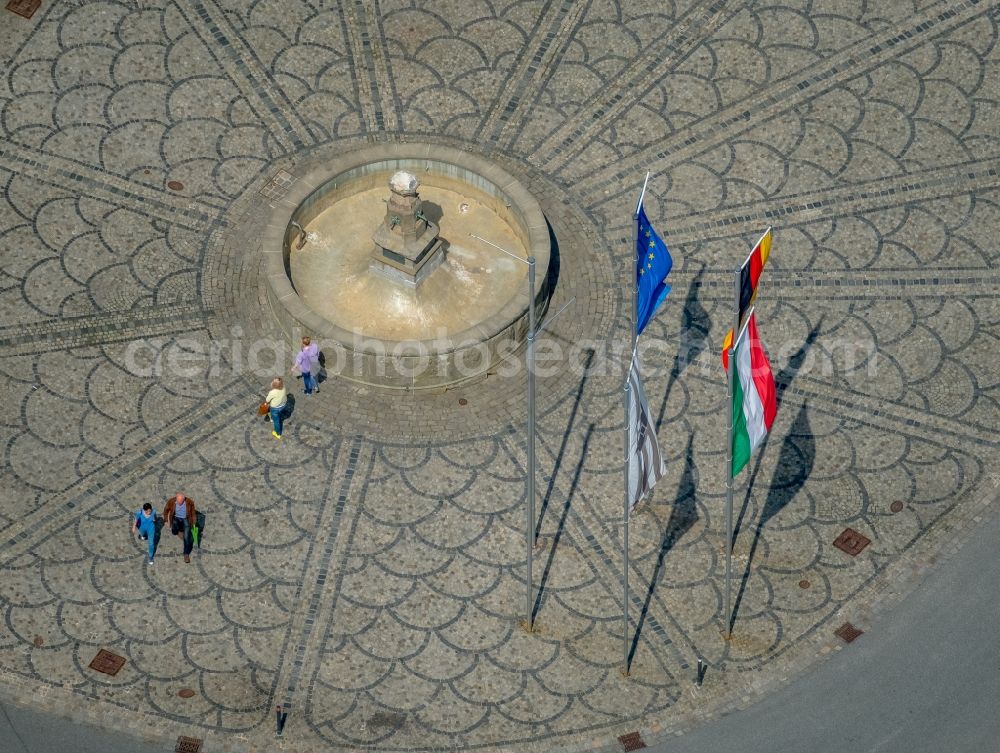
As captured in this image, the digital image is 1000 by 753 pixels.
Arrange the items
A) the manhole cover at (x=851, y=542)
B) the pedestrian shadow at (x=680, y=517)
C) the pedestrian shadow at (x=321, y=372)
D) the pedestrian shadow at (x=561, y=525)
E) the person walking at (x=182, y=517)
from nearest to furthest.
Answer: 1. the person walking at (x=182, y=517)
2. the pedestrian shadow at (x=561, y=525)
3. the pedestrian shadow at (x=680, y=517)
4. the manhole cover at (x=851, y=542)
5. the pedestrian shadow at (x=321, y=372)

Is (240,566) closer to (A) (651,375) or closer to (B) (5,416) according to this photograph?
(B) (5,416)

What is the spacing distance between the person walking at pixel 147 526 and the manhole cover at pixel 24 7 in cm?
1504

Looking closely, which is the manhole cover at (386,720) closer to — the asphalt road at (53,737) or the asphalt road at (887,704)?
the asphalt road at (53,737)

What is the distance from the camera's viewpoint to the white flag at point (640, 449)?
38594 millimetres

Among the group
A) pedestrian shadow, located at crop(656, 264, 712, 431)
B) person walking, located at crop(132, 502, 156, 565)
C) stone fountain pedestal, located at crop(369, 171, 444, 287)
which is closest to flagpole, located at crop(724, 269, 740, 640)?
pedestrian shadow, located at crop(656, 264, 712, 431)

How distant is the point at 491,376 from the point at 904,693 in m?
11.2

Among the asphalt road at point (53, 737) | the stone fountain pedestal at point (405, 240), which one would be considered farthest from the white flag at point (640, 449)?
the asphalt road at point (53, 737)

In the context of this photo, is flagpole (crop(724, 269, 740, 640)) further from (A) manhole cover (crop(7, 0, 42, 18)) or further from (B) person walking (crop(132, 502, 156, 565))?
(A) manhole cover (crop(7, 0, 42, 18))

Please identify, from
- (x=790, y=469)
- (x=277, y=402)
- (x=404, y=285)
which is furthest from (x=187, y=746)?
(x=790, y=469)

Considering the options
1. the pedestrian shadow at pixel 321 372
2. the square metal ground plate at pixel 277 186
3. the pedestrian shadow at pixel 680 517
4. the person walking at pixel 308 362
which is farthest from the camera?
the square metal ground plate at pixel 277 186

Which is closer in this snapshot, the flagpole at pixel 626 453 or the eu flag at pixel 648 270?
the flagpole at pixel 626 453

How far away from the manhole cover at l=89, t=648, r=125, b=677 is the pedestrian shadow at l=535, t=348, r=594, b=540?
877 cm

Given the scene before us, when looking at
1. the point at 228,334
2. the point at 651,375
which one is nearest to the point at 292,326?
the point at 228,334

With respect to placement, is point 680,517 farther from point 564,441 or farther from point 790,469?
point 564,441
